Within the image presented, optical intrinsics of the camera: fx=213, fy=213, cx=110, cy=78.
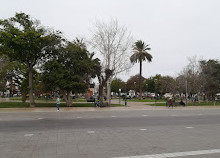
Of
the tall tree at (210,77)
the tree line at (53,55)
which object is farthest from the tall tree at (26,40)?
the tall tree at (210,77)

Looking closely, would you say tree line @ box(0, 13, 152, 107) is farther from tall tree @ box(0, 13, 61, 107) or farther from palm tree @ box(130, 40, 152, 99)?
palm tree @ box(130, 40, 152, 99)

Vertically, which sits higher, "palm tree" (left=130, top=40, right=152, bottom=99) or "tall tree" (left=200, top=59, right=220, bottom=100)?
"palm tree" (left=130, top=40, right=152, bottom=99)

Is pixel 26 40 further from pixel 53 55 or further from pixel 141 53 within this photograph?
pixel 141 53

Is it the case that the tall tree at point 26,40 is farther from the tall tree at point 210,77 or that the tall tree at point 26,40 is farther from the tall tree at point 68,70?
the tall tree at point 210,77

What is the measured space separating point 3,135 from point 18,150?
10.3 ft

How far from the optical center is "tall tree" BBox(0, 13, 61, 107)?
25.3m

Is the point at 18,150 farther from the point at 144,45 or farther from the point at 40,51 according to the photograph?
the point at 144,45

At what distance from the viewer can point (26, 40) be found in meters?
25.8

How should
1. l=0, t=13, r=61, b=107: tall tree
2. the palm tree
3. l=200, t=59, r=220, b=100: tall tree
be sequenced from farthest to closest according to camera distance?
Result: the palm tree, l=200, t=59, r=220, b=100: tall tree, l=0, t=13, r=61, b=107: tall tree

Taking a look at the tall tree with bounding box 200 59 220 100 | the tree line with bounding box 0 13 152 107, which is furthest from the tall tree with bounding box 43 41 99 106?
the tall tree with bounding box 200 59 220 100

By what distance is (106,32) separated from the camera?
112 ft

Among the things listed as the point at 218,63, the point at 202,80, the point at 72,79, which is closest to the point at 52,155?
the point at 72,79

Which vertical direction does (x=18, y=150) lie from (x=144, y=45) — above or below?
below

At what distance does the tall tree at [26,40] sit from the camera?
2530 centimetres
